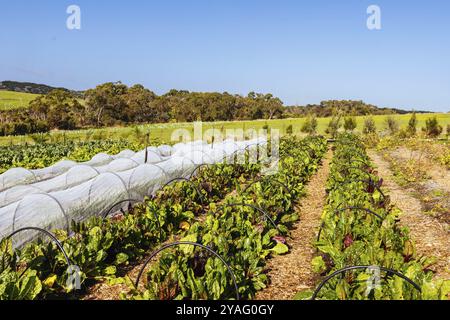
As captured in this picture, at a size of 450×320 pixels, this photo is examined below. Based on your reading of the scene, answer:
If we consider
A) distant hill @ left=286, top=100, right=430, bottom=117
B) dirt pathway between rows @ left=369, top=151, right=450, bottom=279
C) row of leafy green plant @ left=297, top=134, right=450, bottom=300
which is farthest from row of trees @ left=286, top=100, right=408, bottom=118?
row of leafy green plant @ left=297, top=134, right=450, bottom=300

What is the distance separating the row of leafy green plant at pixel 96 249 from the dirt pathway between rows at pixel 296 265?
96 cm

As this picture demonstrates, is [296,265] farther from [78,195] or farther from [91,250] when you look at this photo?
[78,195]

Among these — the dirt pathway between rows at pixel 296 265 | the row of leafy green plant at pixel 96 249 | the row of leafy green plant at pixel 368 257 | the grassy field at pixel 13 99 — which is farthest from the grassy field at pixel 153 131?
the grassy field at pixel 13 99

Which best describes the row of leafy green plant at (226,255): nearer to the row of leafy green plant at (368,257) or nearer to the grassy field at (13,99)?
the row of leafy green plant at (368,257)

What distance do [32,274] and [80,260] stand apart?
1042mm

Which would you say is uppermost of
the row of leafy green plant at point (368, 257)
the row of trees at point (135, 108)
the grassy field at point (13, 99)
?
the grassy field at point (13, 99)

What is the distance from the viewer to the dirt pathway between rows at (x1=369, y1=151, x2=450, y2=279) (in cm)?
582

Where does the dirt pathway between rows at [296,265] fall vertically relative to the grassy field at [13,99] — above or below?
Answer: below

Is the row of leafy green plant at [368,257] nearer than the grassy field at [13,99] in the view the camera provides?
Yes

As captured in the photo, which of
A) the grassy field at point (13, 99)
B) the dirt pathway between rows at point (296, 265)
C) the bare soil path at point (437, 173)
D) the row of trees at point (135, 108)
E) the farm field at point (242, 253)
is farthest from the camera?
the grassy field at point (13, 99)

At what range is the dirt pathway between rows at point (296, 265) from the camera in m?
5.20

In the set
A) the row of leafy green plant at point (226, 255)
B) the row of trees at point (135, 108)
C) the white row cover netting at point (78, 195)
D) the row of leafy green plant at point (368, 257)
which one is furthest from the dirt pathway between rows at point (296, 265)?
the row of trees at point (135, 108)

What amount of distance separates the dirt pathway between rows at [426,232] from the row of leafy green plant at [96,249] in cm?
279

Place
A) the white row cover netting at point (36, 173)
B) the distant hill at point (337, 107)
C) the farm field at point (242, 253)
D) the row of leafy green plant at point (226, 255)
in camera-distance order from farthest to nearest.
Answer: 1. the distant hill at point (337, 107)
2. the white row cover netting at point (36, 173)
3. the row of leafy green plant at point (226, 255)
4. the farm field at point (242, 253)
